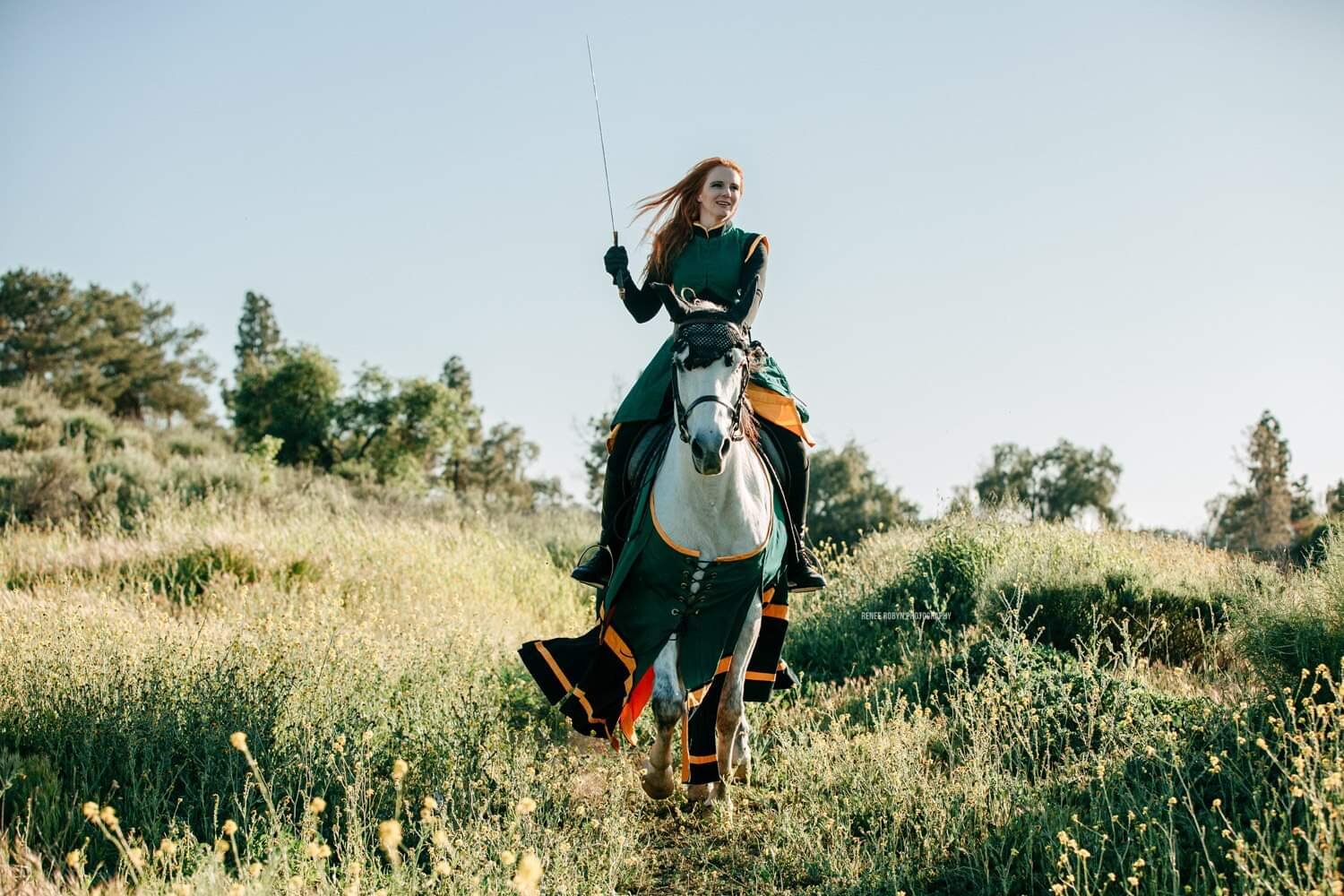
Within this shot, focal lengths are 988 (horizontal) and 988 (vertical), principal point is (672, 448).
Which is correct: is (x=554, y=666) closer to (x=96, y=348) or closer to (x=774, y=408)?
(x=774, y=408)

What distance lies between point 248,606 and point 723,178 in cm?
557

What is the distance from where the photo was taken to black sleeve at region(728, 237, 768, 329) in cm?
558

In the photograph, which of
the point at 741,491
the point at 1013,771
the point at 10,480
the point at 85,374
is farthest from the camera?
the point at 85,374

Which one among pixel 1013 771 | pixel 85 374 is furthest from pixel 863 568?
pixel 85 374

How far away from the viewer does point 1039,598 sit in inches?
343

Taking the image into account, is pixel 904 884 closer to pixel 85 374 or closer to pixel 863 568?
pixel 863 568

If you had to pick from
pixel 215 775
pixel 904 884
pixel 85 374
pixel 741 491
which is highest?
pixel 85 374

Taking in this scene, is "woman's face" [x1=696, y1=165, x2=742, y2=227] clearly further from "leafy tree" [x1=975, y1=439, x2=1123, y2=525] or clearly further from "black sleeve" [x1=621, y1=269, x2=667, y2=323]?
"leafy tree" [x1=975, y1=439, x2=1123, y2=525]

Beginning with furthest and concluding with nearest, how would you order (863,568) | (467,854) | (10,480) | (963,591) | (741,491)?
(10,480), (863,568), (963,591), (741,491), (467,854)

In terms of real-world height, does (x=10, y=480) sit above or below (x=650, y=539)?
above

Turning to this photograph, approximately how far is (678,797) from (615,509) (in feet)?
6.19

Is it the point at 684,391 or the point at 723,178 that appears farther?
the point at 723,178

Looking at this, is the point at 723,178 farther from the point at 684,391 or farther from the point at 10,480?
the point at 10,480

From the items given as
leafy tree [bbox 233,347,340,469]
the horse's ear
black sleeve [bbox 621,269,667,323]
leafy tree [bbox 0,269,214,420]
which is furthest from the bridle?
leafy tree [bbox 0,269,214,420]
